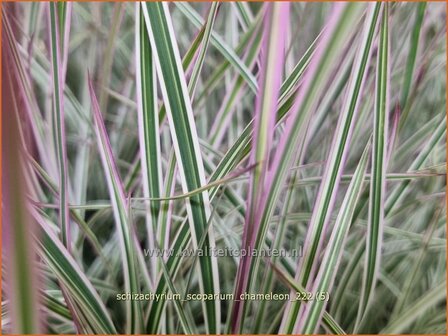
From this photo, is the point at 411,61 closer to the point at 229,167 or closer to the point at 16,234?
the point at 229,167

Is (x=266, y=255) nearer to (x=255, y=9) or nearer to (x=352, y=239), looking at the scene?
(x=352, y=239)

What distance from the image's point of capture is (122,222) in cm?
35

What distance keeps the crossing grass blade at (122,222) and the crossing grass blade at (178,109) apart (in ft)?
0.18

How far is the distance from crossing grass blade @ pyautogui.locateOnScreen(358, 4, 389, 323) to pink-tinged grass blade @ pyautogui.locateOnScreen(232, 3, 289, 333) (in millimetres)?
79

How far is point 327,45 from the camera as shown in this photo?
1.01ft

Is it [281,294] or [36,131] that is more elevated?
[36,131]

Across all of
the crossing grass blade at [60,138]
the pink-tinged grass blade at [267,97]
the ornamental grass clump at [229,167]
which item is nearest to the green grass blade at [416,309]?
the ornamental grass clump at [229,167]

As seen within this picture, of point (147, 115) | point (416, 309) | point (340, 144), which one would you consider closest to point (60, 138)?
point (147, 115)

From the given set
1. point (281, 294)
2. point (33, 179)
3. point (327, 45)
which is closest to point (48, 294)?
point (33, 179)

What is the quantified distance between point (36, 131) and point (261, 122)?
0.19 m

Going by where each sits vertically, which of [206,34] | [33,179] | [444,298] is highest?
→ [206,34]

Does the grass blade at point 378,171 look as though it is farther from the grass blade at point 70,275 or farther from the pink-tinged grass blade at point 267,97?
the grass blade at point 70,275

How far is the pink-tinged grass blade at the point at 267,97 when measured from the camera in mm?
327

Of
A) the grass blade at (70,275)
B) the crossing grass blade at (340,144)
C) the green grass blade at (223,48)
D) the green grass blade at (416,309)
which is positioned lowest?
the green grass blade at (416,309)
